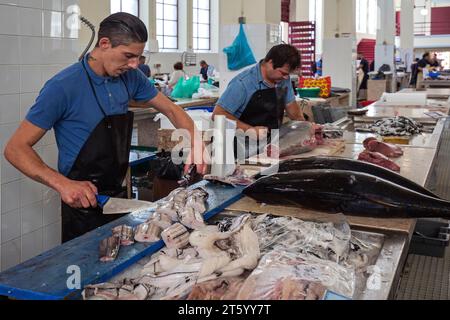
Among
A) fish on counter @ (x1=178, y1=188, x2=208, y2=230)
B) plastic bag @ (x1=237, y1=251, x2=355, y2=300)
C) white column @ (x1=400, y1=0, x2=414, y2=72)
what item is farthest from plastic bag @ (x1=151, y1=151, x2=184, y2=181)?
white column @ (x1=400, y1=0, x2=414, y2=72)

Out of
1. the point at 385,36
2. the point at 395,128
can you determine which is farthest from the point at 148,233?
the point at 385,36

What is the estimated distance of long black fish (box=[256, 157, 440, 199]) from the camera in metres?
2.43

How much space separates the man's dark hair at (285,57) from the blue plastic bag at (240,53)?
364 cm

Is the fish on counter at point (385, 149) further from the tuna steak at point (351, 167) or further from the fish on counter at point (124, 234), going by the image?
the fish on counter at point (124, 234)

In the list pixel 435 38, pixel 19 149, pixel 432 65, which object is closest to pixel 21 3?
pixel 19 149

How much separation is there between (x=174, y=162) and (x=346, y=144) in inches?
55.3

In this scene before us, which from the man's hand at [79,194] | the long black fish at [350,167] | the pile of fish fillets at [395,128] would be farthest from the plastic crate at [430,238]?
the pile of fish fillets at [395,128]

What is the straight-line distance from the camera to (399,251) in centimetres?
189

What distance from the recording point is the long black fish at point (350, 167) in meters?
2.43

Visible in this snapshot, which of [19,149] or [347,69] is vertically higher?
[347,69]

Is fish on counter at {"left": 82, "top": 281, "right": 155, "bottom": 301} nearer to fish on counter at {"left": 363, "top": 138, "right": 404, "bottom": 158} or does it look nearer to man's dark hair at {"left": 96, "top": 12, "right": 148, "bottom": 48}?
man's dark hair at {"left": 96, "top": 12, "right": 148, "bottom": 48}

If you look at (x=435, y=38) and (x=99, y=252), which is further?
(x=435, y=38)

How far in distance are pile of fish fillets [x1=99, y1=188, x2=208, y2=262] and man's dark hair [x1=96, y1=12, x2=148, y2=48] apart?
84cm

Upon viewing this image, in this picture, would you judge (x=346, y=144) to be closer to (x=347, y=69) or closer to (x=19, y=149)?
(x=19, y=149)
